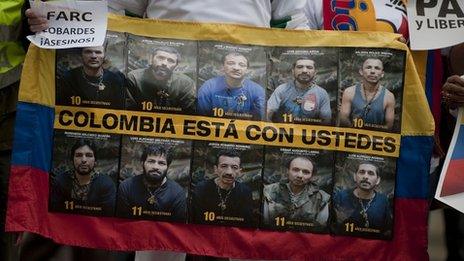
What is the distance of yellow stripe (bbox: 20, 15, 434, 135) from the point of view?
14.5ft

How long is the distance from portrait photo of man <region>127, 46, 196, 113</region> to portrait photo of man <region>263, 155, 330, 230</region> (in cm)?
49

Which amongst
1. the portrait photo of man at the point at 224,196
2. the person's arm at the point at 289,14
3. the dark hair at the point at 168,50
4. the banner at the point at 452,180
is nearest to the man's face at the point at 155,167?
the portrait photo of man at the point at 224,196

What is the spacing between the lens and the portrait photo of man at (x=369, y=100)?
14.5ft

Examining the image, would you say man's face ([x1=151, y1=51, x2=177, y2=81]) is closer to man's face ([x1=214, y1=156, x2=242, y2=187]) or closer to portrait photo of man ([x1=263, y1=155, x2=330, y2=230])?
man's face ([x1=214, y1=156, x2=242, y2=187])

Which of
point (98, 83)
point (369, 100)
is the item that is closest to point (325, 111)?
point (369, 100)

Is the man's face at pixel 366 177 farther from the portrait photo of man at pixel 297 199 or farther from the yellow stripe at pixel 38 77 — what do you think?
the yellow stripe at pixel 38 77

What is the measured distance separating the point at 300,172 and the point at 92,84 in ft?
3.15

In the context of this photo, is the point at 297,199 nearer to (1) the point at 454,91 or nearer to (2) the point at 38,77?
(1) the point at 454,91

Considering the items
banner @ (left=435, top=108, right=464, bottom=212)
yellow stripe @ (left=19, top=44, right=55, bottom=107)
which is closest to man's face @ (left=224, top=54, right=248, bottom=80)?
yellow stripe @ (left=19, top=44, right=55, bottom=107)

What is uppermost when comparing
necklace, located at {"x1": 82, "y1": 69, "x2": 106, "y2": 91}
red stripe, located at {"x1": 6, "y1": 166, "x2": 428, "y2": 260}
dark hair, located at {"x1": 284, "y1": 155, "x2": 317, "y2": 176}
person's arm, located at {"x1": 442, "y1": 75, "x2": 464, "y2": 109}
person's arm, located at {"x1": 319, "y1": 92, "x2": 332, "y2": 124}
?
person's arm, located at {"x1": 442, "y1": 75, "x2": 464, "y2": 109}

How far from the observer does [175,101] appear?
4.40m

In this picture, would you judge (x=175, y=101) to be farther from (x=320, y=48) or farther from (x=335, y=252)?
(x=335, y=252)

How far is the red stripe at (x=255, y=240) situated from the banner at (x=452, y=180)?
0.31 ft

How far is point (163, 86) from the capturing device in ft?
14.5
